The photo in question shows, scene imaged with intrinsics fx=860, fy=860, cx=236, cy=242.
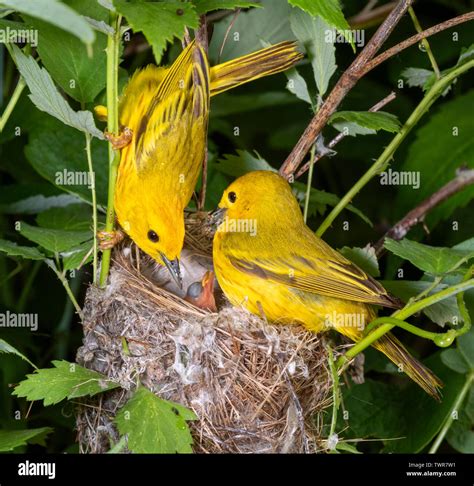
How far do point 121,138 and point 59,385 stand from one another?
0.81 m

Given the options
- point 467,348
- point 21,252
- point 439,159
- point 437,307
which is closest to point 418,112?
point 437,307

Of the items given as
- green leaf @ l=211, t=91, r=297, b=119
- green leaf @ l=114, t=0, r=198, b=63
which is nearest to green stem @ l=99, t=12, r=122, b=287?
green leaf @ l=114, t=0, r=198, b=63

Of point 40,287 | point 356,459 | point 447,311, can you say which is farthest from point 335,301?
point 40,287

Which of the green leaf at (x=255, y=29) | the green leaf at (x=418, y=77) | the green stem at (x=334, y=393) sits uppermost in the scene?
the green leaf at (x=255, y=29)

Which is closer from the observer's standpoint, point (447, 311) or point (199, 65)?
point (447, 311)

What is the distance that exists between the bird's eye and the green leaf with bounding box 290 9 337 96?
2.36ft

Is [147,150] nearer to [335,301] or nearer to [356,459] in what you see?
[335,301]

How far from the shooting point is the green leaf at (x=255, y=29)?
3.15 metres

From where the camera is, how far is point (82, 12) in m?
2.13

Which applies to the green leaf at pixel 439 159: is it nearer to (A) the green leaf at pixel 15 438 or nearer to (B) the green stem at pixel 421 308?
(B) the green stem at pixel 421 308

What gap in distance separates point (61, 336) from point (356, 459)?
4.45 ft

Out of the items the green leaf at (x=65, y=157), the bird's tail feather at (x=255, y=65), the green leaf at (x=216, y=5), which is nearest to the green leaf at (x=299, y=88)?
the bird's tail feather at (x=255, y=65)

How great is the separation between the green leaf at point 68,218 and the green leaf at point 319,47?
36.4 inches

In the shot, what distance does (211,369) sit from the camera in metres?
2.52
